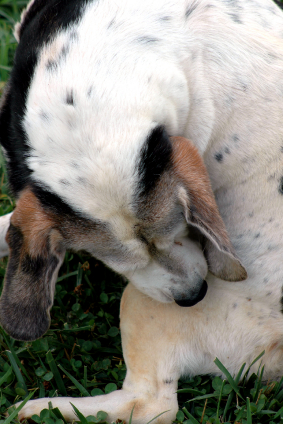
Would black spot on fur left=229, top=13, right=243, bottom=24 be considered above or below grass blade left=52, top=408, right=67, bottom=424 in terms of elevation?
above

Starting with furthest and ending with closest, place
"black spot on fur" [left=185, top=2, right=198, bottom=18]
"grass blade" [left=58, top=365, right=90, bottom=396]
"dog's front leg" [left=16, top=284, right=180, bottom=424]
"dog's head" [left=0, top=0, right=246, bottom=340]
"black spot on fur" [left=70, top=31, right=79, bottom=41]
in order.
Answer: "grass blade" [left=58, top=365, right=90, bottom=396] → "dog's front leg" [left=16, top=284, right=180, bottom=424] → "black spot on fur" [left=185, top=2, right=198, bottom=18] → "black spot on fur" [left=70, top=31, right=79, bottom=41] → "dog's head" [left=0, top=0, right=246, bottom=340]

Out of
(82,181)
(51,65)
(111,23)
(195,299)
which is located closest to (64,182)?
(82,181)

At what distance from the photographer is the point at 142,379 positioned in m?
2.56

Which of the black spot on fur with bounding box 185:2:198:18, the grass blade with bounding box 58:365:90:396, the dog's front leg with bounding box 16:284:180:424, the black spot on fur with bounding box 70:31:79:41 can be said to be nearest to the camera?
the black spot on fur with bounding box 70:31:79:41

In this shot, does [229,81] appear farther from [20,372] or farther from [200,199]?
[20,372]

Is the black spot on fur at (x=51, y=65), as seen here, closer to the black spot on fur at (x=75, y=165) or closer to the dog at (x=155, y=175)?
the dog at (x=155, y=175)

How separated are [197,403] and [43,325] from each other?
3.18ft

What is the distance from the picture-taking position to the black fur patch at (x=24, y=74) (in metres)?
2.23

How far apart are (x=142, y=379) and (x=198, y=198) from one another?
1.05m

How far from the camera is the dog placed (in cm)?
207

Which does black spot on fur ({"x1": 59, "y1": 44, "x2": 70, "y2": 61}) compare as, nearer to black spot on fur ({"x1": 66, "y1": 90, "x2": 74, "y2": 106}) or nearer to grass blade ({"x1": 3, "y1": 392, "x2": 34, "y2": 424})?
black spot on fur ({"x1": 66, "y1": 90, "x2": 74, "y2": 106})

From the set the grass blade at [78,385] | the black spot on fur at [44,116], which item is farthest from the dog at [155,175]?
the grass blade at [78,385]

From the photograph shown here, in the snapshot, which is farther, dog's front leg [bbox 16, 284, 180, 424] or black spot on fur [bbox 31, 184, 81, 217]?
dog's front leg [bbox 16, 284, 180, 424]

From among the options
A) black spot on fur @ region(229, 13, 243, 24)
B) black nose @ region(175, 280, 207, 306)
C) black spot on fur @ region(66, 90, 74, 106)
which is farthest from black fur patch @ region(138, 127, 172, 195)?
black spot on fur @ region(229, 13, 243, 24)
